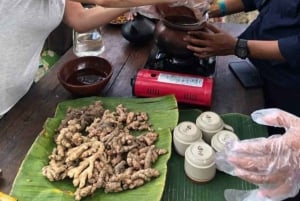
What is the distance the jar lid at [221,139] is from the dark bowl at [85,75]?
427 mm

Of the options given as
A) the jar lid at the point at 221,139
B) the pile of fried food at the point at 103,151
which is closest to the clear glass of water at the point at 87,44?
the pile of fried food at the point at 103,151

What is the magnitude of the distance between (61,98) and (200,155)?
549 millimetres

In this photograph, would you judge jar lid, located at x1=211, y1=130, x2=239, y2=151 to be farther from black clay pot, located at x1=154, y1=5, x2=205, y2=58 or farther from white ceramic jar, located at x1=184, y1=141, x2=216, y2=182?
black clay pot, located at x1=154, y1=5, x2=205, y2=58

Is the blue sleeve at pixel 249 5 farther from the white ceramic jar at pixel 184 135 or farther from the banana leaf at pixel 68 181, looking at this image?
the white ceramic jar at pixel 184 135

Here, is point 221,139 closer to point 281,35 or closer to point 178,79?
point 178,79

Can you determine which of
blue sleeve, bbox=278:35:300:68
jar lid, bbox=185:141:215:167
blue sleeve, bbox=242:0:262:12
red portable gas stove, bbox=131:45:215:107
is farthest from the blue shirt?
jar lid, bbox=185:141:215:167

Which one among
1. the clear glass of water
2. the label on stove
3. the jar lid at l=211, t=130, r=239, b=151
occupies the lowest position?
the clear glass of water

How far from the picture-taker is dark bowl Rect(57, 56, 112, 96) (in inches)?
47.7

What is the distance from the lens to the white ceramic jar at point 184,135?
3.28 ft

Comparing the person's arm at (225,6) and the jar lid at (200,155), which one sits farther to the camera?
the person's arm at (225,6)

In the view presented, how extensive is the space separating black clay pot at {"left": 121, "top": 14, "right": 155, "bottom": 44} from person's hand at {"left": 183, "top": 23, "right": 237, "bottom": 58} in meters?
0.31

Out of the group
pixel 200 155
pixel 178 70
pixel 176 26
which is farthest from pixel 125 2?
pixel 200 155

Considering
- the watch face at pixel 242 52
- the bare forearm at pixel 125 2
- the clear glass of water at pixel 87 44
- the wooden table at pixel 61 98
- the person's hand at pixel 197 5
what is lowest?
the wooden table at pixel 61 98

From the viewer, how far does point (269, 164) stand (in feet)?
2.77
